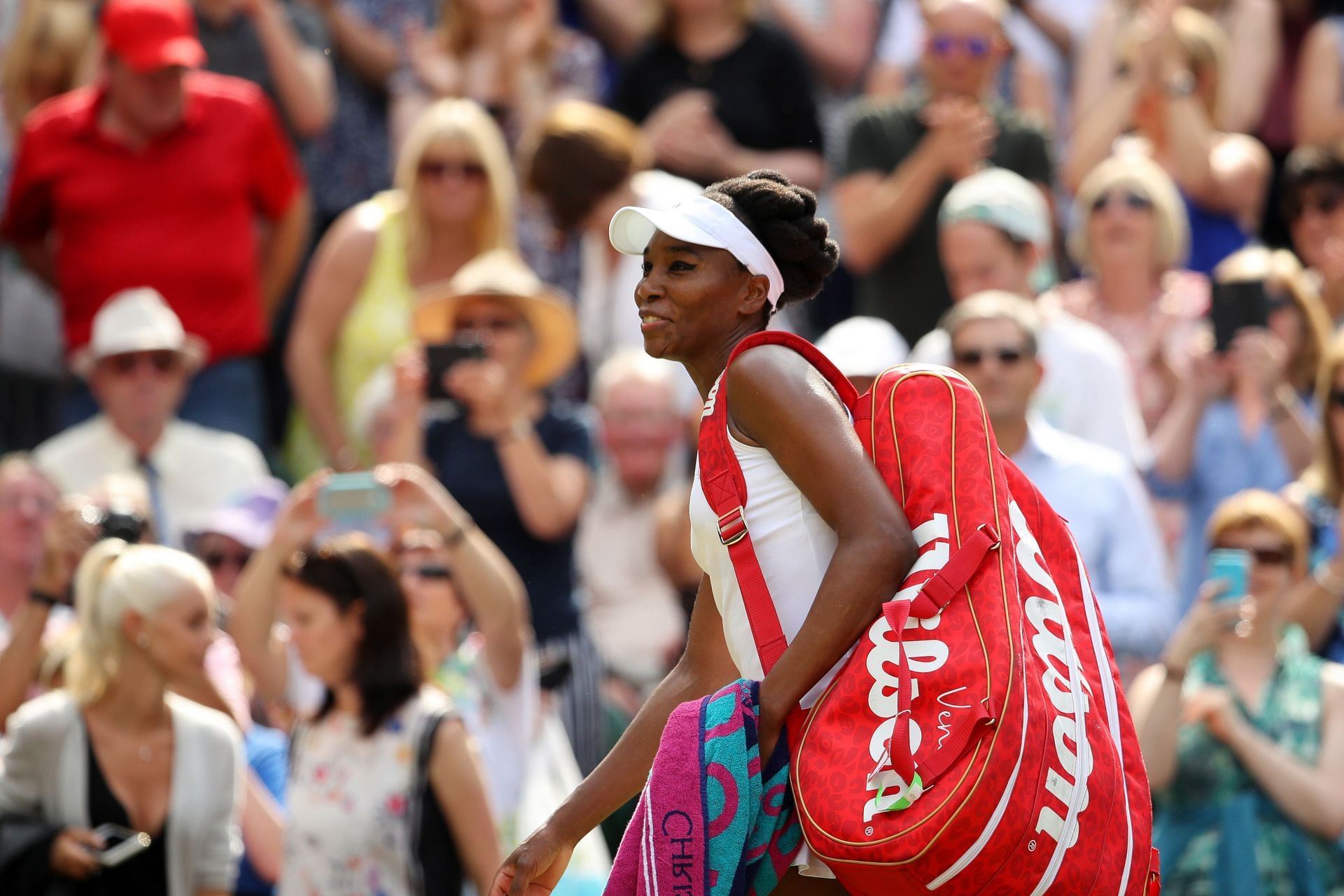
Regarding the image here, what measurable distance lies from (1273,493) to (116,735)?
3.99 metres

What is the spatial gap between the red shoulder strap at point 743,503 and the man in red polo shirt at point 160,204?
195 inches

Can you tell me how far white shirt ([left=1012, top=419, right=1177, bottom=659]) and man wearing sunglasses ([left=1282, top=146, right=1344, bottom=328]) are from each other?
8.10 feet

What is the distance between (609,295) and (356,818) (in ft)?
10.9

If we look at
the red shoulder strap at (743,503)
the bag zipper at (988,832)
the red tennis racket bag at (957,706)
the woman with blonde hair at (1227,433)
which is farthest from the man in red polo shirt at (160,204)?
the bag zipper at (988,832)

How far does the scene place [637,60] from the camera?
8.88 metres

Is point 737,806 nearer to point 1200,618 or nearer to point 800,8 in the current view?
point 1200,618

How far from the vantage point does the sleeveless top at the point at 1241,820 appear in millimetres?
5652

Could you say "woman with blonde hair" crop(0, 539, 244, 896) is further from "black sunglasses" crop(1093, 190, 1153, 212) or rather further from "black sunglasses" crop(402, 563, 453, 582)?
"black sunglasses" crop(1093, 190, 1153, 212)

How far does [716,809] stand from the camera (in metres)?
2.93

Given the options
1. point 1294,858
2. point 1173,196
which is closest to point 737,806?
point 1294,858

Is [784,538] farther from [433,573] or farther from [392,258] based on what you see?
[392,258]

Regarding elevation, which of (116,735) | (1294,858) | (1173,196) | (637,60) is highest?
(637,60)

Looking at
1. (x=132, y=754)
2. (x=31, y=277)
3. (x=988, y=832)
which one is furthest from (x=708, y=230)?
(x=31, y=277)

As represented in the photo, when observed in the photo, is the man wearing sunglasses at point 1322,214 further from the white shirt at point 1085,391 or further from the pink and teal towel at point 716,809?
the pink and teal towel at point 716,809
